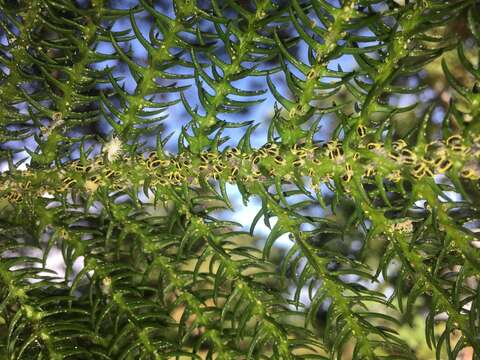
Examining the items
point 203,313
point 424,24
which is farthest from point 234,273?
point 424,24

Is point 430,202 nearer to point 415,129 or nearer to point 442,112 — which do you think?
point 415,129

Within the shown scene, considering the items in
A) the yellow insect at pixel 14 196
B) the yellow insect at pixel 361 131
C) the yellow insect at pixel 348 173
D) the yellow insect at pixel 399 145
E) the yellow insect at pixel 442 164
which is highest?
the yellow insect at pixel 14 196

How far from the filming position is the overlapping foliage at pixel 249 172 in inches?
16.5

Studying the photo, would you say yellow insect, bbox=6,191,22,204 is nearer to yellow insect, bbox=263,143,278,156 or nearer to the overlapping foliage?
the overlapping foliage

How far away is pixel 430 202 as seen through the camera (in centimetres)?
42

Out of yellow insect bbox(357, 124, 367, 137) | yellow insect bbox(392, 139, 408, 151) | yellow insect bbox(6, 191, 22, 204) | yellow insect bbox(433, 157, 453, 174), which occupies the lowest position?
yellow insect bbox(433, 157, 453, 174)

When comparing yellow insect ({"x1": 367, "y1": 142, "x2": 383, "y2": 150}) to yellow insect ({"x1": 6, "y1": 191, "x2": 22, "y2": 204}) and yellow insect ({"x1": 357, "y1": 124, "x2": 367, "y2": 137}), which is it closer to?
yellow insect ({"x1": 357, "y1": 124, "x2": 367, "y2": 137})

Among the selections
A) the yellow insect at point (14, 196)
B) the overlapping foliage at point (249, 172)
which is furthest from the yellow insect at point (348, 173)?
the yellow insect at point (14, 196)

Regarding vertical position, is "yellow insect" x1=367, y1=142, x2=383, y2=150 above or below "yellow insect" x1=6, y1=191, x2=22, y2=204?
below

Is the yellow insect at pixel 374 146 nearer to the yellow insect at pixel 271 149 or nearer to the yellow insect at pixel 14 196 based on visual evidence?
the yellow insect at pixel 271 149

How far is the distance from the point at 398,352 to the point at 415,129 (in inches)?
13.3

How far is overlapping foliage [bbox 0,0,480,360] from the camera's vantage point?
418 millimetres

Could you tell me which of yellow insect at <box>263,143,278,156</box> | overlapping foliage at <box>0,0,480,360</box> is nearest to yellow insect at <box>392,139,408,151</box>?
overlapping foliage at <box>0,0,480,360</box>

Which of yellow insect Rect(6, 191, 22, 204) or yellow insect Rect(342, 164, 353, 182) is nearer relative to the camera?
yellow insect Rect(342, 164, 353, 182)
